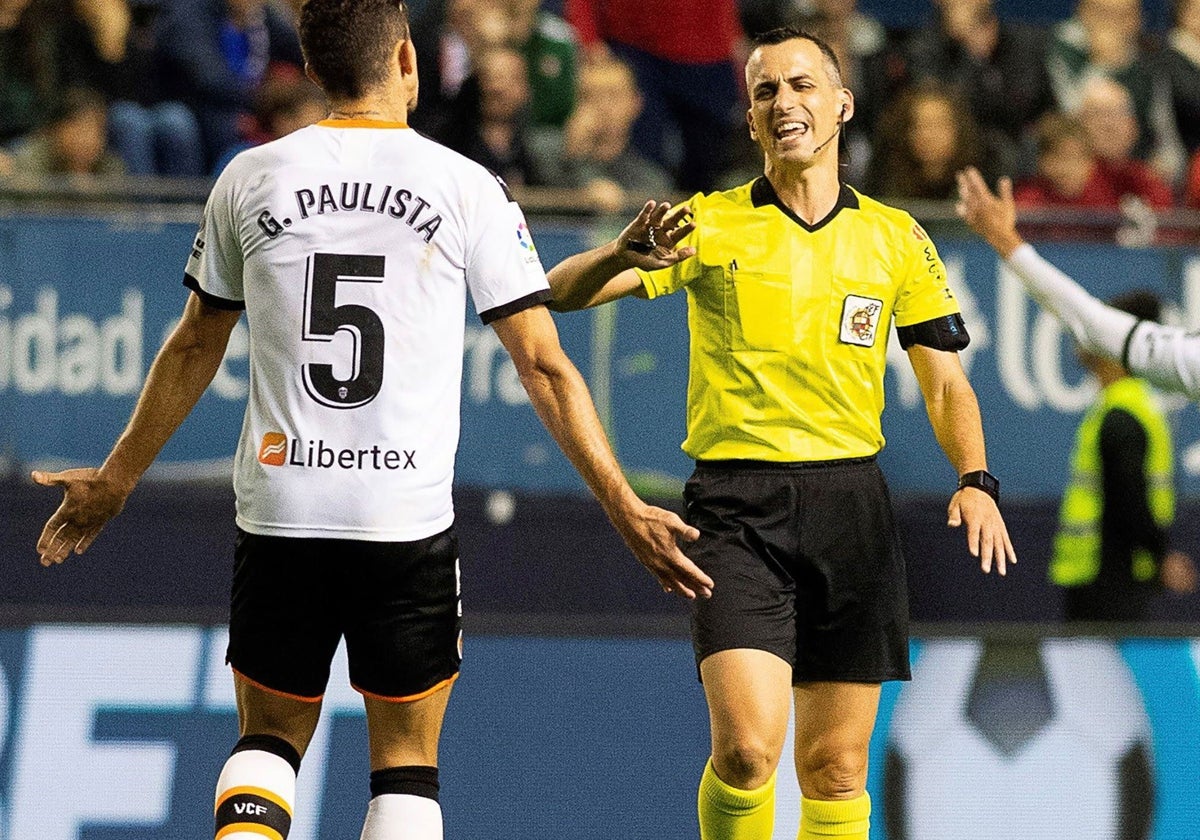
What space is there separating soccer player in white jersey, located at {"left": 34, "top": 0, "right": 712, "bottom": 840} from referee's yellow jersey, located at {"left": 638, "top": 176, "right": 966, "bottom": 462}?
2.52 ft

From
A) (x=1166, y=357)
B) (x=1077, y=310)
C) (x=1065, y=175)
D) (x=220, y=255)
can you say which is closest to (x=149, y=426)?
(x=220, y=255)

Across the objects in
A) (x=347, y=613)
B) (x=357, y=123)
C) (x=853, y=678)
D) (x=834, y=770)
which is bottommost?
(x=834, y=770)

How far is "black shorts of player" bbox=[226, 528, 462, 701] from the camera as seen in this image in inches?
166

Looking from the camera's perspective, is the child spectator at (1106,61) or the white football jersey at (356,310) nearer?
the white football jersey at (356,310)

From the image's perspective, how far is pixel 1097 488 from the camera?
7949 millimetres

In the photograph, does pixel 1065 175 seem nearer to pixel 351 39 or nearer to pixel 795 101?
pixel 795 101

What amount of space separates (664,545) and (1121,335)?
2.18 m

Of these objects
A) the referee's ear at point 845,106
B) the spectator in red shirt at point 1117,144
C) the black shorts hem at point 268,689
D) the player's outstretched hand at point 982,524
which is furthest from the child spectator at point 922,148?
the black shorts hem at point 268,689

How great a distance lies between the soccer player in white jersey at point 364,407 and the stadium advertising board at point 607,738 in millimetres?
1504

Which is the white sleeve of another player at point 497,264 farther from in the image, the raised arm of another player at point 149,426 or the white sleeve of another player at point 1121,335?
the white sleeve of another player at point 1121,335

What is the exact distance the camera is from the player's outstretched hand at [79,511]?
A: 4527 mm

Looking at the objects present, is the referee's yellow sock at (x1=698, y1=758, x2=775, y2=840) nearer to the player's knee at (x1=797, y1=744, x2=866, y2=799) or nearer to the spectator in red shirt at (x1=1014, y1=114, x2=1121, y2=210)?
the player's knee at (x1=797, y1=744, x2=866, y2=799)

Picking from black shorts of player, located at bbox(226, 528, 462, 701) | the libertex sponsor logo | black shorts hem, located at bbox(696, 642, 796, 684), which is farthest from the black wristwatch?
the libertex sponsor logo

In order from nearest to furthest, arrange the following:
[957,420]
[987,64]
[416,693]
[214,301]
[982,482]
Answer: [416,693] → [214,301] → [982,482] → [957,420] → [987,64]
